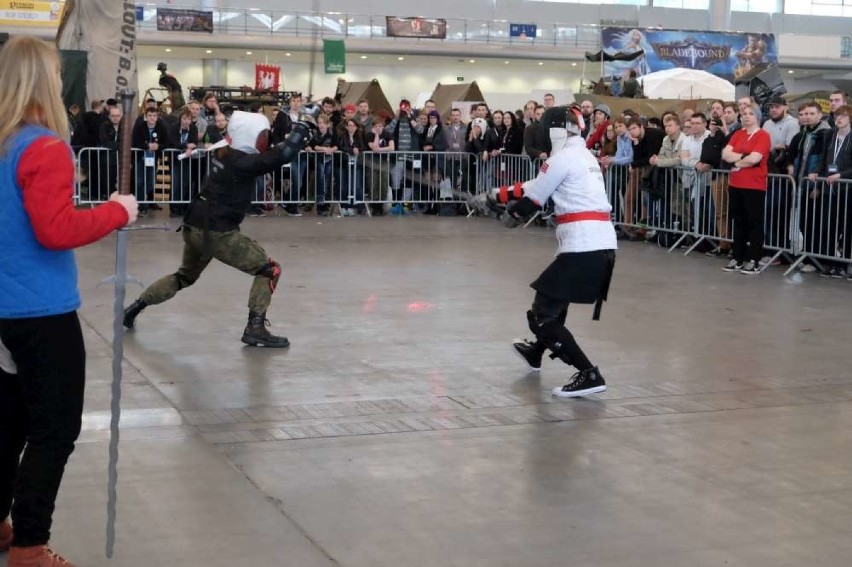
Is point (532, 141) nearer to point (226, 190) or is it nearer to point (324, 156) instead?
point (324, 156)

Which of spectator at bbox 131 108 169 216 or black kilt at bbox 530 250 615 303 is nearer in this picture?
black kilt at bbox 530 250 615 303

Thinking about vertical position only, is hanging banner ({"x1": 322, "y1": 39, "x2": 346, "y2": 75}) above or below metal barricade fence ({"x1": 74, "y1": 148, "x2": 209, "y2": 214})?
above

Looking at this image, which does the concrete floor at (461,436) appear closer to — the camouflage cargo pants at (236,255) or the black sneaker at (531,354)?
the black sneaker at (531,354)

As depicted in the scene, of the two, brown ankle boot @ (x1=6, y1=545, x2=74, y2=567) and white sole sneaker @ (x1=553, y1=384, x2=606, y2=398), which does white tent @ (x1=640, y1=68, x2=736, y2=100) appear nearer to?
white sole sneaker @ (x1=553, y1=384, x2=606, y2=398)

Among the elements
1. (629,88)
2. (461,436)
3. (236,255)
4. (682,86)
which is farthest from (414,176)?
(461,436)

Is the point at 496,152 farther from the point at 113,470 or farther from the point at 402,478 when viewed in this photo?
the point at 113,470

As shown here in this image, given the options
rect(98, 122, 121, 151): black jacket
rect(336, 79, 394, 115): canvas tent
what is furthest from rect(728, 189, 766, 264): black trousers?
rect(336, 79, 394, 115): canvas tent

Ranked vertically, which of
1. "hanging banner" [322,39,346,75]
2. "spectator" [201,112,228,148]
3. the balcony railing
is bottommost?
"spectator" [201,112,228,148]

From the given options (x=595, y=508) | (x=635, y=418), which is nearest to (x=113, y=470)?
(x=595, y=508)

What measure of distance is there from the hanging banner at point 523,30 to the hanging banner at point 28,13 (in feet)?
57.3

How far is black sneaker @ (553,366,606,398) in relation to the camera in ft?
23.9

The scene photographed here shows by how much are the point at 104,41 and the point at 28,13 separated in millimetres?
20122

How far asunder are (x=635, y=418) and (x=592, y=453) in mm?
833

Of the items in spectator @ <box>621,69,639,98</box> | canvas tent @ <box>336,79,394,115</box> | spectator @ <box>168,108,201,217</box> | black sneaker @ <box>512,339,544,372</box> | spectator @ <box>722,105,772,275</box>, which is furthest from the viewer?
canvas tent @ <box>336,79,394,115</box>
